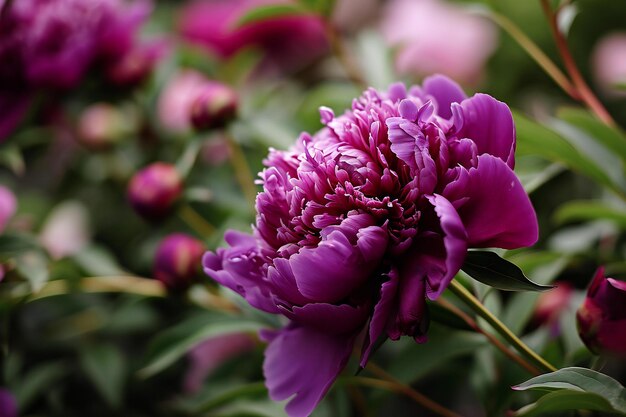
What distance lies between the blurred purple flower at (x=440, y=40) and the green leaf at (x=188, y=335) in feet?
1.63

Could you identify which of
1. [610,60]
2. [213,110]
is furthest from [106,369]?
[610,60]

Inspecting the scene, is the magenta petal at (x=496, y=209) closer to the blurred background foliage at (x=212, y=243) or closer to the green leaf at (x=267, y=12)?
the blurred background foliage at (x=212, y=243)

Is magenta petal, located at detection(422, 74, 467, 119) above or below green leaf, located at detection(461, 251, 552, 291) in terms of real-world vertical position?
above

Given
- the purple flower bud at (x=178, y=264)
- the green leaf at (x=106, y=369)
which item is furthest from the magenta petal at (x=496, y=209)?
the green leaf at (x=106, y=369)

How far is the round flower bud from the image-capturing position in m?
0.55

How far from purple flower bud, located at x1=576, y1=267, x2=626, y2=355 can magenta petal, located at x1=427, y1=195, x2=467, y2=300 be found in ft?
0.28

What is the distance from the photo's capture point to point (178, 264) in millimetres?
488

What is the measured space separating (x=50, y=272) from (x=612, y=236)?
418 millimetres

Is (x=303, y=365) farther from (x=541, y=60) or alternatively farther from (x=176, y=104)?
(x=176, y=104)

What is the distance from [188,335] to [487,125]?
0.25 m

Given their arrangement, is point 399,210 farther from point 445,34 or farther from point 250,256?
point 445,34

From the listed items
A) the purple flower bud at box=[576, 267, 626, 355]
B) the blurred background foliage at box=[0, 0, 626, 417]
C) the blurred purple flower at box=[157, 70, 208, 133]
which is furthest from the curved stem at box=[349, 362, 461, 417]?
the blurred purple flower at box=[157, 70, 208, 133]

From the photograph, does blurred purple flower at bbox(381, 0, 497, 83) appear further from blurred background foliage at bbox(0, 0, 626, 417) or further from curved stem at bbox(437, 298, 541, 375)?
curved stem at bbox(437, 298, 541, 375)

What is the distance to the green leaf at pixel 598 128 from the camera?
40cm
